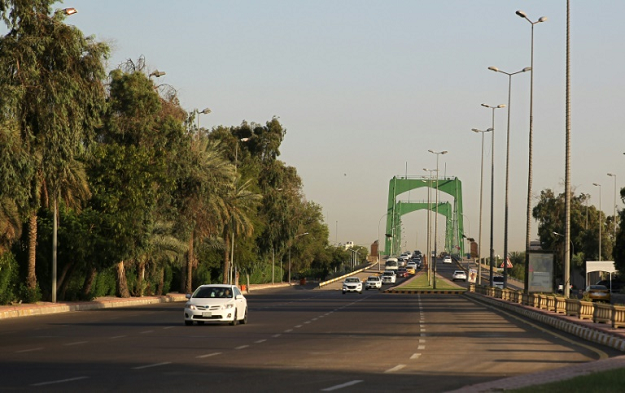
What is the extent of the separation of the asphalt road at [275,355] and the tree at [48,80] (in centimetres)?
646

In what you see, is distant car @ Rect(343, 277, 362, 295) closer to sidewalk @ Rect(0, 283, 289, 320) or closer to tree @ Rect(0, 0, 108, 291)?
sidewalk @ Rect(0, 283, 289, 320)

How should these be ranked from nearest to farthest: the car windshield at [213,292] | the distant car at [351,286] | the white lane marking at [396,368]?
1. the white lane marking at [396,368]
2. the car windshield at [213,292]
3. the distant car at [351,286]

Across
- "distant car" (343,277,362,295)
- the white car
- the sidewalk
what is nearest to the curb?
the white car

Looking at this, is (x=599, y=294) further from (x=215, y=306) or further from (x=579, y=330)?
(x=215, y=306)

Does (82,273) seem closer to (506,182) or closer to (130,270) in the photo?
(130,270)

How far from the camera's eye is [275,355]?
2242 cm

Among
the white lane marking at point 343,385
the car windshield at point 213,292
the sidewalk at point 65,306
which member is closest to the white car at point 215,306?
the car windshield at point 213,292

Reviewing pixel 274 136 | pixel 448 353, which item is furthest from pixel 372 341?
pixel 274 136

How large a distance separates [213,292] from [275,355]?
16.0m

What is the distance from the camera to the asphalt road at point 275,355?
16.2 metres

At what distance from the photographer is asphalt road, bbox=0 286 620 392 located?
1625 cm

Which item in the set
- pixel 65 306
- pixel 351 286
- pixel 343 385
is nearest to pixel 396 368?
pixel 343 385

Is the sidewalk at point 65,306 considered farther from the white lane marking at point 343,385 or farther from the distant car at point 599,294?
the white lane marking at point 343,385

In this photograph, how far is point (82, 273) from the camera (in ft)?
210
